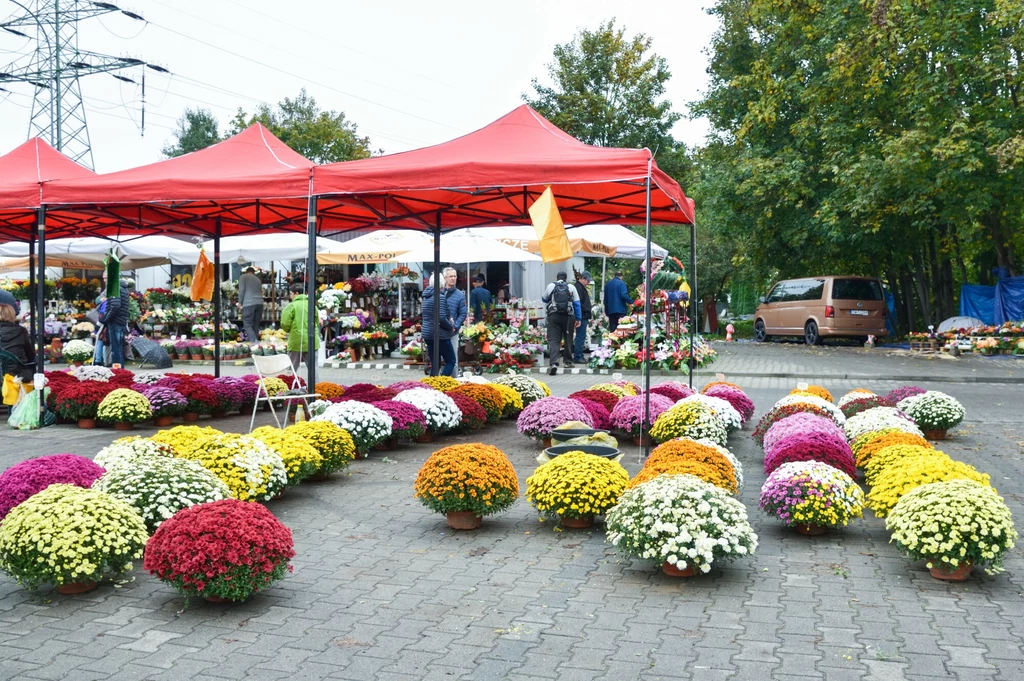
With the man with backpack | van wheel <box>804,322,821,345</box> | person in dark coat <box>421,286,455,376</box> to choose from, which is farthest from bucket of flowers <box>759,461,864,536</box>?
van wheel <box>804,322,821,345</box>

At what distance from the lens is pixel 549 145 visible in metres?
9.99

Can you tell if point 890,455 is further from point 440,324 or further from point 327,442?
point 440,324

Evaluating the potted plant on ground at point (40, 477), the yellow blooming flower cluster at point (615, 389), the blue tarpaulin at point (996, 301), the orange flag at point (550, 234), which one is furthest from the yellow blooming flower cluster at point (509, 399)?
the blue tarpaulin at point (996, 301)

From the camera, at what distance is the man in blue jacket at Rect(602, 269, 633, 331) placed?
848 inches

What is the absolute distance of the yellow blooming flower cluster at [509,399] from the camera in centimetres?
1148

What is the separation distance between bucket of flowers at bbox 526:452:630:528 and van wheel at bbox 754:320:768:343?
26.3m

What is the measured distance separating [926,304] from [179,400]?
81.5 ft

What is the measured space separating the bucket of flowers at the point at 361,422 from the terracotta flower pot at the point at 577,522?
2.96 meters

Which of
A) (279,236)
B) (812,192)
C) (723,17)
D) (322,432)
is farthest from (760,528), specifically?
(723,17)

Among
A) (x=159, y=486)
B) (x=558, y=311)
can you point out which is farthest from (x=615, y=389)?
(x=159, y=486)

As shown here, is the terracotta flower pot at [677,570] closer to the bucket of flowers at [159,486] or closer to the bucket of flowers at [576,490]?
the bucket of flowers at [576,490]

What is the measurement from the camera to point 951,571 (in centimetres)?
525

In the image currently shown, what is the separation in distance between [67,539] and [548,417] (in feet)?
17.7

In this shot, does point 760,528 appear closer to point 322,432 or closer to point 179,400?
point 322,432
